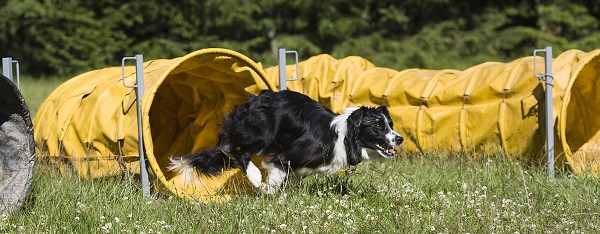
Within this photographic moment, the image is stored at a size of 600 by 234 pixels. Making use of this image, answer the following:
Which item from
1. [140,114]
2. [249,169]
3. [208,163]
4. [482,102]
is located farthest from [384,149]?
[482,102]

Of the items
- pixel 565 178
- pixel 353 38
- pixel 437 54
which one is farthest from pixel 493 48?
pixel 565 178

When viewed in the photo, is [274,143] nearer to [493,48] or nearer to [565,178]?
[565,178]

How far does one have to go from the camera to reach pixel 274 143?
6.78 meters

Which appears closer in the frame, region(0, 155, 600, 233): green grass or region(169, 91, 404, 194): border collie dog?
region(0, 155, 600, 233): green grass

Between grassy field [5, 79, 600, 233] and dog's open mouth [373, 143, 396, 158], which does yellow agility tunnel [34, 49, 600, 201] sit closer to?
grassy field [5, 79, 600, 233]

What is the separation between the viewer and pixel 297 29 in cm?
2270

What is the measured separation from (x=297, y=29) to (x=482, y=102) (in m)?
15.0

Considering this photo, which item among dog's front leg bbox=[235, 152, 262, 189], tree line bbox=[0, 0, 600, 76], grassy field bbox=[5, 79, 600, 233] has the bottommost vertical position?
tree line bbox=[0, 0, 600, 76]

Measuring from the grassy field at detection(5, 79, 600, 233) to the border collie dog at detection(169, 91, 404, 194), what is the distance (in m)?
0.23

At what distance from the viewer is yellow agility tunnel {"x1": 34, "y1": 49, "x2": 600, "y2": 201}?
666 centimetres

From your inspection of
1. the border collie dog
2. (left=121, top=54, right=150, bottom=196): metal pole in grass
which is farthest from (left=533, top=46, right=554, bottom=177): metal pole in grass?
(left=121, top=54, right=150, bottom=196): metal pole in grass

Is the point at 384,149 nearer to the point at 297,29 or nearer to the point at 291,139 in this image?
the point at 291,139

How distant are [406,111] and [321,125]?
2.08m

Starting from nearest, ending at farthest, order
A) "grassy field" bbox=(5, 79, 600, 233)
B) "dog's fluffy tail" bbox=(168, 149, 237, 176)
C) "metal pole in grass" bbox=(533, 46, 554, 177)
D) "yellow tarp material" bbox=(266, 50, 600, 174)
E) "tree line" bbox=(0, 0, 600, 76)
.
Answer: "grassy field" bbox=(5, 79, 600, 233) → "dog's fluffy tail" bbox=(168, 149, 237, 176) → "metal pole in grass" bbox=(533, 46, 554, 177) → "yellow tarp material" bbox=(266, 50, 600, 174) → "tree line" bbox=(0, 0, 600, 76)
